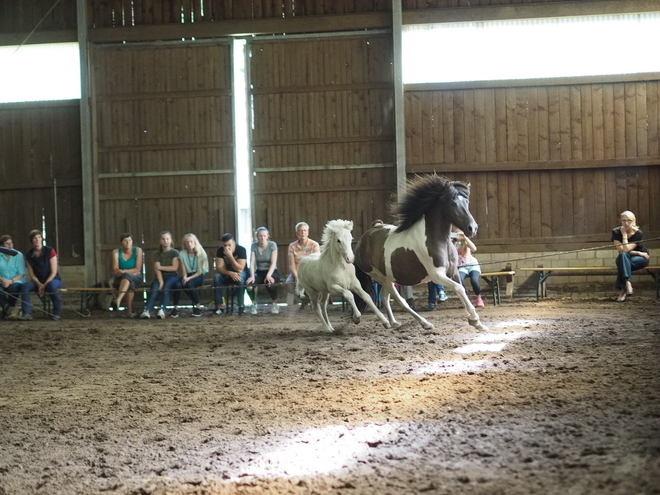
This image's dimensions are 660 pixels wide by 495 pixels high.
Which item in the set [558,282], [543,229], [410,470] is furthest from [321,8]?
[410,470]

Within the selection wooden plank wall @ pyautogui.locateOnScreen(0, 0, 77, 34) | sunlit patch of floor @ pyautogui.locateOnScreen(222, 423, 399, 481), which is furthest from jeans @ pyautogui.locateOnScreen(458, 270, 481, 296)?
wooden plank wall @ pyautogui.locateOnScreen(0, 0, 77, 34)

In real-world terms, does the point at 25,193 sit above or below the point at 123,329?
above

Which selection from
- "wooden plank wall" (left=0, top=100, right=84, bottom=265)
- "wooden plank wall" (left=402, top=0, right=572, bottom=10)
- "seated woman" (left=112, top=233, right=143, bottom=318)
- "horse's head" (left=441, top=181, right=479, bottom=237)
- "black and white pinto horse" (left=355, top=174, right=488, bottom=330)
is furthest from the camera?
"wooden plank wall" (left=0, top=100, right=84, bottom=265)

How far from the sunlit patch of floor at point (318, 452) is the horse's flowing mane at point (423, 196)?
4260 mm

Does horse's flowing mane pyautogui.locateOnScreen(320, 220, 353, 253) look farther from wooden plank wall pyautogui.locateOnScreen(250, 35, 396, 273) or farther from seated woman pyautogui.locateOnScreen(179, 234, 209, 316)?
wooden plank wall pyautogui.locateOnScreen(250, 35, 396, 273)

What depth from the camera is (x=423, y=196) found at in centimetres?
739

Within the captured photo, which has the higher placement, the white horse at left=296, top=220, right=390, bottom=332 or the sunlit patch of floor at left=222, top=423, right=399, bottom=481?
the white horse at left=296, top=220, right=390, bottom=332

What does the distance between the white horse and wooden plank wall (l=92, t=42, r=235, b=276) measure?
4962mm

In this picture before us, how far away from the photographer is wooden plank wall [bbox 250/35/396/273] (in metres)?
12.2

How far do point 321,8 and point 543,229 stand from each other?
17.2 ft

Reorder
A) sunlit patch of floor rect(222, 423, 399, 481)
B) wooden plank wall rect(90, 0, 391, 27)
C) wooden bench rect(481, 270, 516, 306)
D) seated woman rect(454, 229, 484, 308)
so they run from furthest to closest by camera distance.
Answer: wooden plank wall rect(90, 0, 391, 27) → wooden bench rect(481, 270, 516, 306) → seated woman rect(454, 229, 484, 308) → sunlit patch of floor rect(222, 423, 399, 481)

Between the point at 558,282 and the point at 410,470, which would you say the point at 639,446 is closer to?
the point at 410,470

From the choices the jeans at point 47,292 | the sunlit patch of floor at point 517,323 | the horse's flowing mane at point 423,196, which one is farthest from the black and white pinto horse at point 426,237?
the jeans at point 47,292

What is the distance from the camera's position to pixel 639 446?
8.53 ft
